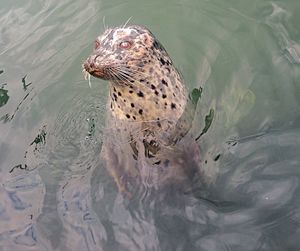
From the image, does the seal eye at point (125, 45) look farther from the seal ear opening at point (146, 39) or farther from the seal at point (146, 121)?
the seal ear opening at point (146, 39)

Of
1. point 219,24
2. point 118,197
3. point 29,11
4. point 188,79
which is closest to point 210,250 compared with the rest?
point 118,197

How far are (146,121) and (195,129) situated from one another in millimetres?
508

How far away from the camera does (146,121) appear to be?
195 inches

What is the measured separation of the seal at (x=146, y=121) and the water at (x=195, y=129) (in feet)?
0.55

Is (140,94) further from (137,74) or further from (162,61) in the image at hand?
(162,61)

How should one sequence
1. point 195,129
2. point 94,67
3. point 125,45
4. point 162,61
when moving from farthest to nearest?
point 195,129
point 162,61
point 125,45
point 94,67

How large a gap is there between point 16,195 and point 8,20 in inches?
121

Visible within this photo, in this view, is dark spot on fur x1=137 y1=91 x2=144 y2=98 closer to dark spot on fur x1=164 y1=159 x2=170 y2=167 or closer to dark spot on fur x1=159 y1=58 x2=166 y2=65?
dark spot on fur x1=159 y1=58 x2=166 y2=65

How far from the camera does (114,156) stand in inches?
198

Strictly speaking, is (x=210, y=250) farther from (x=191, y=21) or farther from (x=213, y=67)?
(x=191, y=21)

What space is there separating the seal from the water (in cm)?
17

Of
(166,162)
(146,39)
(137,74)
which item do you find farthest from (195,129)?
(146,39)

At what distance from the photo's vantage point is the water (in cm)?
467

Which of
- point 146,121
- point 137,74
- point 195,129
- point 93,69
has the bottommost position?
point 195,129
